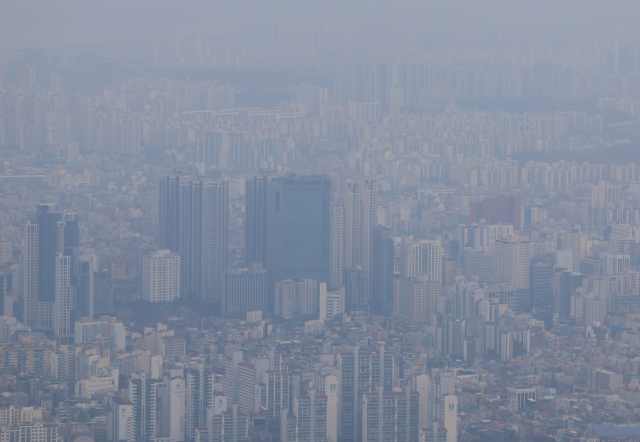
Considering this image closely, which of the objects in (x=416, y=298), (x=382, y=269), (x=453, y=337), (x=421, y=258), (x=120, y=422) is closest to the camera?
(x=120, y=422)

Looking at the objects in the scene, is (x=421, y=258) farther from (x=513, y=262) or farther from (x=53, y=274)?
(x=53, y=274)

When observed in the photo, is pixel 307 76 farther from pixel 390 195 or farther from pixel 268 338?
pixel 268 338

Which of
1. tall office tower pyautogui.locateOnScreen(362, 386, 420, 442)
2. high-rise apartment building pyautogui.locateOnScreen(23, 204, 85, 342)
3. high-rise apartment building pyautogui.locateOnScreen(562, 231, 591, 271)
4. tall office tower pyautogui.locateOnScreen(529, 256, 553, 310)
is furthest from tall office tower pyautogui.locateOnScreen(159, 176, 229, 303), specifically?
tall office tower pyautogui.locateOnScreen(362, 386, 420, 442)

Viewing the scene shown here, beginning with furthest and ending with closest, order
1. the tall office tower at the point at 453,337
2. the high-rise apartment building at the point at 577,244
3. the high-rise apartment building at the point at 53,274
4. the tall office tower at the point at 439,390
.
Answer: the high-rise apartment building at the point at 577,244 < the high-rise apartment building at the point at 53,274 < the tall office tower at the point at 453,337 < the tall office tower at the point at 439,390

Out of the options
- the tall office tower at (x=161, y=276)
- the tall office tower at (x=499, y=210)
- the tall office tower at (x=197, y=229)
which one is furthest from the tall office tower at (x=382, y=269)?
the tall office tower at (x=161, y=276)

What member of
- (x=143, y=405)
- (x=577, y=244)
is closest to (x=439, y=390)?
(x=143, y=405)

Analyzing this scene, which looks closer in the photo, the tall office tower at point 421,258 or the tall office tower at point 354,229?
the tall office tower at point 421,258

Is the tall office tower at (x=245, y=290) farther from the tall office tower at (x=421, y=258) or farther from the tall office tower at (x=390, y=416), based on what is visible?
the tall office tower at (x=390, y=416)

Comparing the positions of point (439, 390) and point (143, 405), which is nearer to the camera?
point (143, 405)
